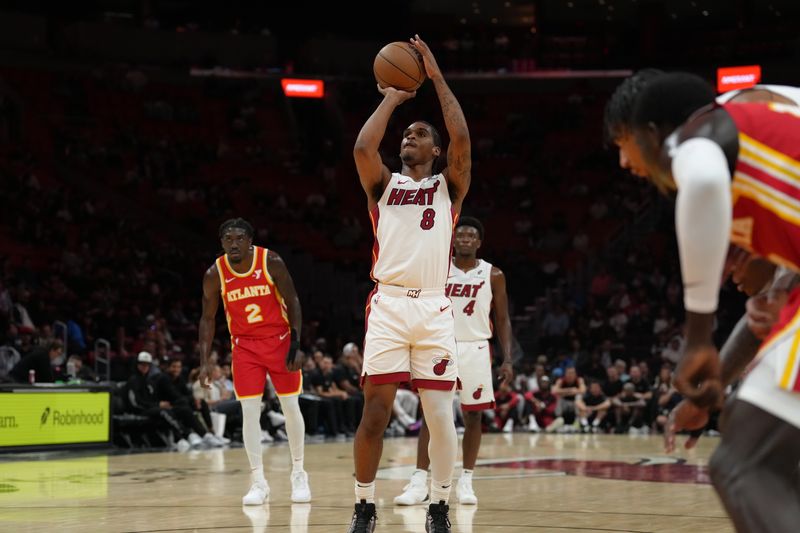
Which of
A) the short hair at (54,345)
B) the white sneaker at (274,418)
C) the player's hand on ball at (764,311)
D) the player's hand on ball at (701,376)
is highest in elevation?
the player's hand on ball at (764,311)

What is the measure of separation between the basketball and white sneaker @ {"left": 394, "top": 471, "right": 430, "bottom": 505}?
3.34m

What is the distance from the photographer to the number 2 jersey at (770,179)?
3.18 m

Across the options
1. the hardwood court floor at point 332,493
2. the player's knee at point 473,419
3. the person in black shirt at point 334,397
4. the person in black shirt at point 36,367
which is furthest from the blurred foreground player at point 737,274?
the person in black shirt at point 334,397

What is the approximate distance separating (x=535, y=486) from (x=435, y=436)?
3784 millimetres

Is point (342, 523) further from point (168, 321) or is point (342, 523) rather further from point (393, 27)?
point (393, 27)

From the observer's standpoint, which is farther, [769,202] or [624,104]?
[624,104]

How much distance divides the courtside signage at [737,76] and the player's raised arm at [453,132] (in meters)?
22.4

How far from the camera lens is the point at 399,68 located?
6.58m

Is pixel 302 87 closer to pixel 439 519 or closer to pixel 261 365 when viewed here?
pixel 261 365

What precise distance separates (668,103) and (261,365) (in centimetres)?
614

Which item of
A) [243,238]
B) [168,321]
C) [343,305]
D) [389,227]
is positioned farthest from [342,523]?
[343,305]

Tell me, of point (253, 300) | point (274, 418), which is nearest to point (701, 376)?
point (253, 300)

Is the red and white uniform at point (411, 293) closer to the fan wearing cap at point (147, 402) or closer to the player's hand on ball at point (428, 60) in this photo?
the player's hand on ball at point (428, 60)

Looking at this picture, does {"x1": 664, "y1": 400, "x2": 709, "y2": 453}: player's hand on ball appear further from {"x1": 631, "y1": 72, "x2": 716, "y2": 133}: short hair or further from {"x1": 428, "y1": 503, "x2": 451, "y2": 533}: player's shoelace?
{"x1": 428, "y1": 503, "x2": 451, "y2": 533}: player's shoelace
